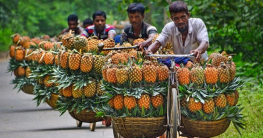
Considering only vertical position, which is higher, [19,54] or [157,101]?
[19,54]

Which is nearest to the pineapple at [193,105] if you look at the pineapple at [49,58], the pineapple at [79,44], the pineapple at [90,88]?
the pineapple at [90,88]

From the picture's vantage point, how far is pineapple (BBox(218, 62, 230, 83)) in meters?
6.95

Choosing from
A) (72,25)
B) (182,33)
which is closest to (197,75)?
(182,33)

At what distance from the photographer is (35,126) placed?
10898 millimetres

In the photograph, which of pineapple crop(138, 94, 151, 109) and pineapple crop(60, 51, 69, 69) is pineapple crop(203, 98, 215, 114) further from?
pineapple crop(60, 51, 69, 69)

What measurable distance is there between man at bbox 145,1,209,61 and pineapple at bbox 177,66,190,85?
27.4 inches

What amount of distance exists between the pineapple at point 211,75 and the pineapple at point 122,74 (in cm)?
97

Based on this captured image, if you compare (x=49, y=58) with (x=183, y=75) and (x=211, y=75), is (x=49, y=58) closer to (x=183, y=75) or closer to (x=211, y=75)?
(x=183, y=75)

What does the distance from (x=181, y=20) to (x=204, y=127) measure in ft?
5.34

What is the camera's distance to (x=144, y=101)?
22.9 feet

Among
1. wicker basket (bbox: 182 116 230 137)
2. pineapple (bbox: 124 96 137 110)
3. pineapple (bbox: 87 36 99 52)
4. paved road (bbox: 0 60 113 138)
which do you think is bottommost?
paved road (bbox: 0 60 113 138)

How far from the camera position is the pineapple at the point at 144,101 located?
6984mm

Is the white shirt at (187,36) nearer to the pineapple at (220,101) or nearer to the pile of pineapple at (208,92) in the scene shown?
the pile of pineapple at (208,92)

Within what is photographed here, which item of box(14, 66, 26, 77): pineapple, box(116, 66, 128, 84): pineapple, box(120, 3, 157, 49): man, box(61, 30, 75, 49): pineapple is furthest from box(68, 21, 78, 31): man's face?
box(116, 66, 128, 84): pineapple
